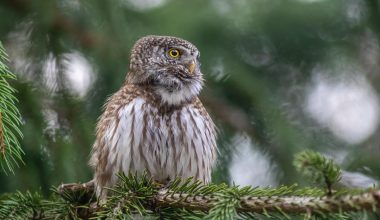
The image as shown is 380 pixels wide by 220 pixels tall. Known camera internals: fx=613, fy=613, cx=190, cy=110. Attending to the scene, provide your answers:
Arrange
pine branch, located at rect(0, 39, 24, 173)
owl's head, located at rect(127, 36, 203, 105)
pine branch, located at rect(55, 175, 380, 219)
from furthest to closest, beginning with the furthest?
owl's head, located at rect(127, 36, 203, 105) → pine branch, located at rect(0, 39, 24, 173) → pine branch, located at rect(55, 175, 380, 219)

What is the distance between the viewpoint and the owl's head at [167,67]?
4.05 meters

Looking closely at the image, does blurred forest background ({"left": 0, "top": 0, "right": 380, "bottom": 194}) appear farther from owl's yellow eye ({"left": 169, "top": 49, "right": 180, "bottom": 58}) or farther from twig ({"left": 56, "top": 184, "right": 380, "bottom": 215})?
twig ({"left": 56, "top": 184, "right": 380, "bottom": 215})

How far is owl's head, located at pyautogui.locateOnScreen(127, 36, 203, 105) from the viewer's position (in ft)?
13.3

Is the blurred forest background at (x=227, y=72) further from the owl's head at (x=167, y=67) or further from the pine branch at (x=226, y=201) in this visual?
the pine branch at (x=226, y=201)

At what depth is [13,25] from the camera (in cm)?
434

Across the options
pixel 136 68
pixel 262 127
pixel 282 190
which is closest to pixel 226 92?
pixel 262 127

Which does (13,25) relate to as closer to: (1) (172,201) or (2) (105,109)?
(2) (105,109)

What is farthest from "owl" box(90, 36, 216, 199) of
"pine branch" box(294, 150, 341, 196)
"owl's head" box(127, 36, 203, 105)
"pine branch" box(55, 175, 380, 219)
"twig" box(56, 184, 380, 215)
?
"pine branch" box(294, 150, 341, 196)

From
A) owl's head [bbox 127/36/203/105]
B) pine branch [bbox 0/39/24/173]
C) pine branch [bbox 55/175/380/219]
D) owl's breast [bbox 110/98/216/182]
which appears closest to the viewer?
pine branch [bbox 55/175/380/219]

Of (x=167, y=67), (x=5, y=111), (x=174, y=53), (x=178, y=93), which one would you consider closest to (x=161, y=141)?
(x=178, y=93)

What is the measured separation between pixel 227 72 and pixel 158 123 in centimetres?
96

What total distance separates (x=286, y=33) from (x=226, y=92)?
767 mm

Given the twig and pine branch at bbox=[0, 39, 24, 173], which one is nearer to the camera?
the twig

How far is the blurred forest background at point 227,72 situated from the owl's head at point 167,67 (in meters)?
0.15
